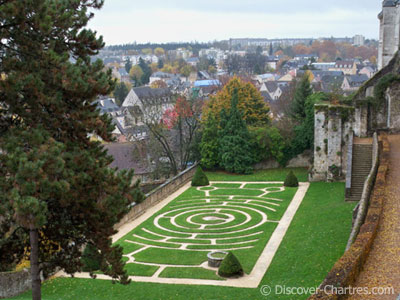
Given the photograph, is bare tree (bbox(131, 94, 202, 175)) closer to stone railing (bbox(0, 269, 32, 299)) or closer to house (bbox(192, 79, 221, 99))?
house (bbox(192, 79, 221, 99))

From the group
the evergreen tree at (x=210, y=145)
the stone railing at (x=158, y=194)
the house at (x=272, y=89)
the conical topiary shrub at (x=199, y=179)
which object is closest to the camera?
the stone railing at (x=158, y=194)

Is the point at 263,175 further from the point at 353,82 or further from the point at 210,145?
the point at 353,82

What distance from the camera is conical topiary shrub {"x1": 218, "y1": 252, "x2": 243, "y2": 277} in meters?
23.7

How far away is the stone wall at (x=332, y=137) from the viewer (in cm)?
3891

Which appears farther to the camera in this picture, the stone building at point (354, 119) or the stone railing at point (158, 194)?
the stone building at point (354, 119)

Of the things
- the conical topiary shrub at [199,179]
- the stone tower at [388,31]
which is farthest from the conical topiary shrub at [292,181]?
the stone tower at [388,31]

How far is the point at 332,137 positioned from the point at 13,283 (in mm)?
24867

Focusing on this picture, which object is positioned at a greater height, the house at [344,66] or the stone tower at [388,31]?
the stone tower at [388,31]

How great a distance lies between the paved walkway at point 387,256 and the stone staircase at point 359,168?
9635 mm

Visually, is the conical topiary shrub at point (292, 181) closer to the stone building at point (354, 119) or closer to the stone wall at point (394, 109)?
the stone building at point (354, 119)

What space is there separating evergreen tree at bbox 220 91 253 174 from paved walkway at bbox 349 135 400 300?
72.9 feet

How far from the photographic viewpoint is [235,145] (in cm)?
4475

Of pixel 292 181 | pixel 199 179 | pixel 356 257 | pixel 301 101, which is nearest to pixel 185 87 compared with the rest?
pixel 301 101

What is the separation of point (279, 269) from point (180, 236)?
804cm
